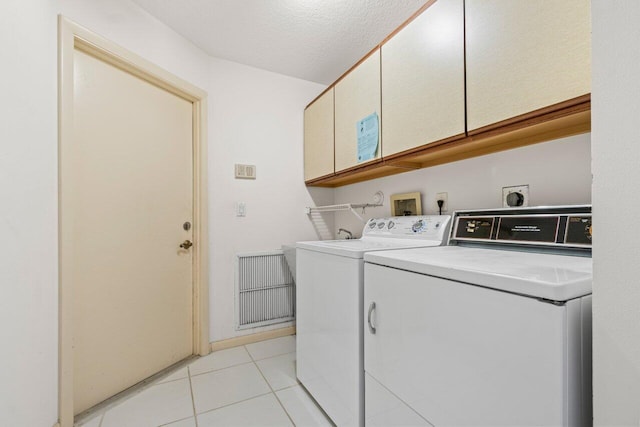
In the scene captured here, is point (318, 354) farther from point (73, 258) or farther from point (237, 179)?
point (237, 179)

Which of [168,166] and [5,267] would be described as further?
[168,166]

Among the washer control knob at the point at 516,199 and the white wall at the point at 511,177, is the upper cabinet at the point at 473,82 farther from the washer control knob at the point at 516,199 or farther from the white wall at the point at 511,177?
the washer control knob at the point at 516,199

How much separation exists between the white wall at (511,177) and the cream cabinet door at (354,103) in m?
0.38

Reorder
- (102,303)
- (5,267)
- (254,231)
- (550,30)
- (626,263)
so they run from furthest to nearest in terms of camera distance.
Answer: (254,231) < (102,303) < (5,267) < (550,30) < (626,263)

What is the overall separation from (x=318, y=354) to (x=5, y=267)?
1.36m

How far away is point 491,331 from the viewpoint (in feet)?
2.17

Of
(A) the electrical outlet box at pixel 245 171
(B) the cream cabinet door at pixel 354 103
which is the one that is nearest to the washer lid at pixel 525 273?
(B) the cream cabinet door at pixel 354 103

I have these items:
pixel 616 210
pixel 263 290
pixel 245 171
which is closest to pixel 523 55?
pixel 616 210

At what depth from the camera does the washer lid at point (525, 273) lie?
0.57 m

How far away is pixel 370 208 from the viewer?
224 cm

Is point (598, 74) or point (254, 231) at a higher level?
point (598, 74)

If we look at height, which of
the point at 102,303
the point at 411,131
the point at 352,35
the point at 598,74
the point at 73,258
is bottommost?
the point at 102,303

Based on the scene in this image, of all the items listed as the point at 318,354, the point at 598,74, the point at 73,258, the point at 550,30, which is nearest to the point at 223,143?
the point at 73,258

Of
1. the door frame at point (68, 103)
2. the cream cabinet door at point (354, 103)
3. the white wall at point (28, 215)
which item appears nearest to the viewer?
the white wall at point (28, 215)
